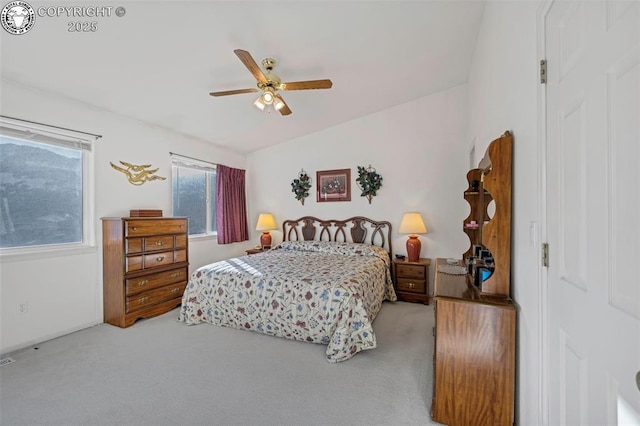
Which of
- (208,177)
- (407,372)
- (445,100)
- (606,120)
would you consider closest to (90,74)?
(208,177)

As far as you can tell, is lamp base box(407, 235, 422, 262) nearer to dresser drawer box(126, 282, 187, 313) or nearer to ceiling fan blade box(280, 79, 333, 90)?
ceiling fan blade box(280, 79, 333, 90)

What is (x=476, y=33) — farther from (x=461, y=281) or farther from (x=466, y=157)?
(x=461, y=281)

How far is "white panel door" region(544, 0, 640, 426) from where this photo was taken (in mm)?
722

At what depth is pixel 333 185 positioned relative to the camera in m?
4.69

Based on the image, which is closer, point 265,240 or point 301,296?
point 301,296

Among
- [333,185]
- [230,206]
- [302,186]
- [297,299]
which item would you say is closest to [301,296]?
[297,299]

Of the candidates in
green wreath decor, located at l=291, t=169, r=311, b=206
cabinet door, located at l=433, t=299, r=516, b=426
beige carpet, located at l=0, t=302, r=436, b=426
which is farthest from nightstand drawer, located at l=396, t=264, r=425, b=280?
cabinet door, located at l=433, t=299, r=516, b=426

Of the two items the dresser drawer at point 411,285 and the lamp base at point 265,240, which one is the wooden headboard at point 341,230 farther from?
the dresser drawer at point 411,285

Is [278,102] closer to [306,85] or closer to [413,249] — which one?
[306,85]

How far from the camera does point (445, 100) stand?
156 inches

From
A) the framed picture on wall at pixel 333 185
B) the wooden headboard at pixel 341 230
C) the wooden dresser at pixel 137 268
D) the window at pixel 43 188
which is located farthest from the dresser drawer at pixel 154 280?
the framed picture on wall at pixel 333 185

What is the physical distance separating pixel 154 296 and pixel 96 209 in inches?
48.0

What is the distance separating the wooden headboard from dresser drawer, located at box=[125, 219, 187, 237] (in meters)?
1.83

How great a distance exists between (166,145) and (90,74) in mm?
1442
